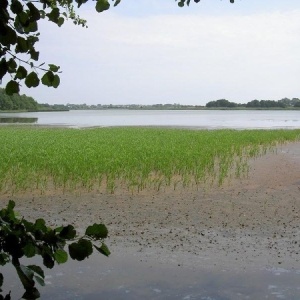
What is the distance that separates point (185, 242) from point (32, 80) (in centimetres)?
507

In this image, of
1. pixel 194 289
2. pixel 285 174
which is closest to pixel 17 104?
pixel 285 174

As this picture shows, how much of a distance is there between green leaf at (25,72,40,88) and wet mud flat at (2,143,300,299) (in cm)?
342

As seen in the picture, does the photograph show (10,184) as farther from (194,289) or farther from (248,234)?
(194,289)

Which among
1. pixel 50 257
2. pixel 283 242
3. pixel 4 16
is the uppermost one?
pixel 4 16

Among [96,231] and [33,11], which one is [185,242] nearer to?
[96,231]

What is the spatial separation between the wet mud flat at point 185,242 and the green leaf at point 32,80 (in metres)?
3.42

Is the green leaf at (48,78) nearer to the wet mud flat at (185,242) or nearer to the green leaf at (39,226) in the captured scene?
the green leaf at (39,226)

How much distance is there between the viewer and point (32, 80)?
4.13ft

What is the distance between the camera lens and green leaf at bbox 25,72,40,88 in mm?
1251

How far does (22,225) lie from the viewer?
1175 millimetres

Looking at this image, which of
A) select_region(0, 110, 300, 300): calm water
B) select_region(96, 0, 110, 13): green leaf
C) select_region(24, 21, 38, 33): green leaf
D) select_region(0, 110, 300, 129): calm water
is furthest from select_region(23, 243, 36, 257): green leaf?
select_region(0, 110, 300, 129): calm water

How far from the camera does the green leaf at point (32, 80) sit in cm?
125

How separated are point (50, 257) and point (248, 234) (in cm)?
564

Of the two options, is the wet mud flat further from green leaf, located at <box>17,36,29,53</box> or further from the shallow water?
green leaf, located at <box>17,36,29,53</box>
